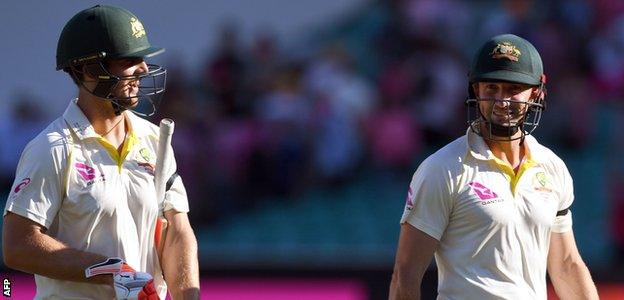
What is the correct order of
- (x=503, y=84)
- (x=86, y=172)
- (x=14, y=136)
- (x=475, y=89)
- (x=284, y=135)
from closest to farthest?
(x=86, y=172)
(x=503, y=84)
(x=475, y=89)
(x=14, y=136)
(x=284, y=135)

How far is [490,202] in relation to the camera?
4406 millimetres

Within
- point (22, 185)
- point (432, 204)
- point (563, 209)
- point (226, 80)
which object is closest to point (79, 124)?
point (22, 185)

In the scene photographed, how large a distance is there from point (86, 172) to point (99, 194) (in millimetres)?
89

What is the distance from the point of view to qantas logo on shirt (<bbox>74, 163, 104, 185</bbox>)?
4152 millimetres

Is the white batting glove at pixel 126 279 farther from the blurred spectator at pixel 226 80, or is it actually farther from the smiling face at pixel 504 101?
the blurred spectator at pixel 226 80

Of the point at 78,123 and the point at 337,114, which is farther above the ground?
the point at 78,123

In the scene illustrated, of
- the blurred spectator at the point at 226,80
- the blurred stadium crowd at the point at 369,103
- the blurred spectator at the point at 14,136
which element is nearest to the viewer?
the blurred spectator at the point at 14,136

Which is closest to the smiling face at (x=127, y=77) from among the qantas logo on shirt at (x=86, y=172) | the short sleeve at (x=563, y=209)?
the qantas logo on shirt at (x=86, y=172)

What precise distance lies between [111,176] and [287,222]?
20.5 ft

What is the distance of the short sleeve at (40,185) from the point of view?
408cm

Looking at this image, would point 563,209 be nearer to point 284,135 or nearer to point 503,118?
point 503,118

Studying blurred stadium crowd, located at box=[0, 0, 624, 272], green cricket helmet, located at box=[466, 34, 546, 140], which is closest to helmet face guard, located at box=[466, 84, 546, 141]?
green cricket helmet, located at box=[466, 34, 546, 140]

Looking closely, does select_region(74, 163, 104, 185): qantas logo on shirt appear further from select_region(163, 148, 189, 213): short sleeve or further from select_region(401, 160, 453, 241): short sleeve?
select_region(401, 160, 453, 241): short sleeve

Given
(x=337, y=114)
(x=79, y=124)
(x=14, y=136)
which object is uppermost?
(x=79, y=124)
